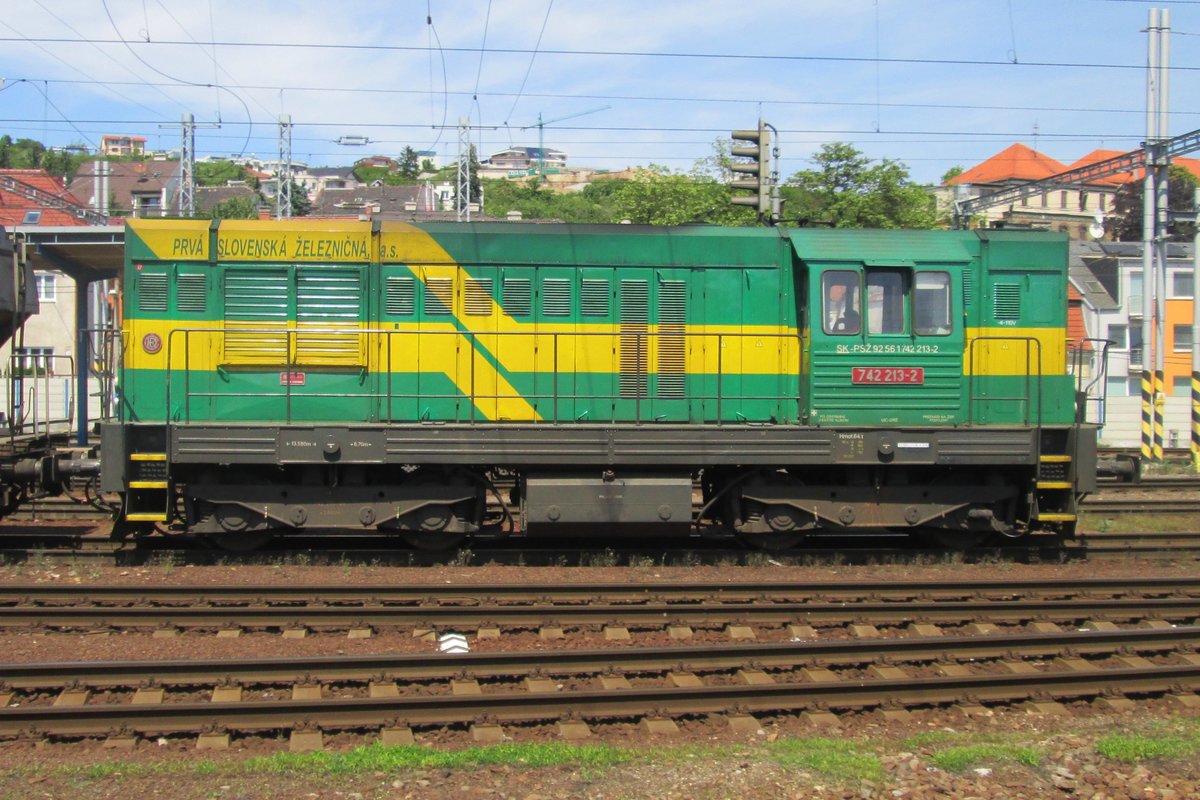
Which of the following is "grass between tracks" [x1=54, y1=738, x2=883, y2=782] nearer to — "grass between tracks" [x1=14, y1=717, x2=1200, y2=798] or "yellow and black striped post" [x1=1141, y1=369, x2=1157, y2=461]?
"grass between tracks" [x1=14, y1=717, x2=1200, y2=798]

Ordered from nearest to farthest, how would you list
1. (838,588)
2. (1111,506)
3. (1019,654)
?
(1019,654) → (838,588) → (1111,506)

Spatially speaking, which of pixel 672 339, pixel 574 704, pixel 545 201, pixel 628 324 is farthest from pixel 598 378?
pixel 545 201

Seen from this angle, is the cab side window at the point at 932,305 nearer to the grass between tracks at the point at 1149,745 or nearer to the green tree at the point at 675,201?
the grass between tracks at the point at 1149,745

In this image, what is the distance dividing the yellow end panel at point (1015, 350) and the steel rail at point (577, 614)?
3005mm

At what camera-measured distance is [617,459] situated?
10.2m

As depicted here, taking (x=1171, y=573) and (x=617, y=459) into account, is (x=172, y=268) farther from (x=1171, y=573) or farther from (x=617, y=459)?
(x=1171, y=573)

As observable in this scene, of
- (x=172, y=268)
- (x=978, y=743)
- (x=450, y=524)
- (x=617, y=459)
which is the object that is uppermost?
(x=172, y=268)

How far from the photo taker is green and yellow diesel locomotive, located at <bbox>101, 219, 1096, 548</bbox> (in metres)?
10.2

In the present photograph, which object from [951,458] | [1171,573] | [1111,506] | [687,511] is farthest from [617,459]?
[1111,506]

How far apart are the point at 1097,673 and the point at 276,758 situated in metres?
5.54

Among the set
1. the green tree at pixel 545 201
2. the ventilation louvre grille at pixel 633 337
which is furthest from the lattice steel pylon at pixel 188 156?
the green tree at pixel 545 201

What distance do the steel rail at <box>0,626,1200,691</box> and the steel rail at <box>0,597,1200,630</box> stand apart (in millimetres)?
839

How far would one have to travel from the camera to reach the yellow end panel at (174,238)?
34.3 feet

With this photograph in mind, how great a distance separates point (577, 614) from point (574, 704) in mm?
2059
